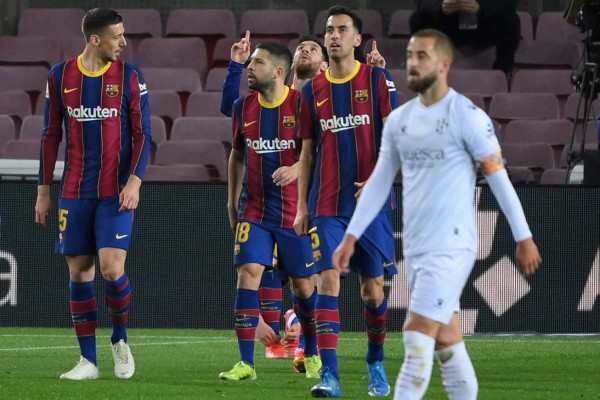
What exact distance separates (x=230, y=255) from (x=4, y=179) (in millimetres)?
2119

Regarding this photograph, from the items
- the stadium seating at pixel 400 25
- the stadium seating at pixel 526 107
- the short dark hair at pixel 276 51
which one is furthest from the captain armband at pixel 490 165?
the stadium seating at pixel 400 25

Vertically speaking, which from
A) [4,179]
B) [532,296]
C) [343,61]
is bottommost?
[532,296]

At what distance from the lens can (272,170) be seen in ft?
27.8

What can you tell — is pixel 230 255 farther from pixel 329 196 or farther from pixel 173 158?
pixel 329 196

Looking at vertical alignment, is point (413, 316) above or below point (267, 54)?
below

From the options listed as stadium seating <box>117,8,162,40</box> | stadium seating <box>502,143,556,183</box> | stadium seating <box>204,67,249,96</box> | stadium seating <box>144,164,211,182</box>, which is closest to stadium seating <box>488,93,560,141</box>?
stadium seating <box>502,143,556,183</box>

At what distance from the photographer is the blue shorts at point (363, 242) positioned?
7539 mm

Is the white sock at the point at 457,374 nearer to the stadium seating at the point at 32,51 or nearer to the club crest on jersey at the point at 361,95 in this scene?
the club crest on jersey at the point at 361,95

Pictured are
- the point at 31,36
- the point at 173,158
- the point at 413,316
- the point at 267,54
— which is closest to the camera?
the point at 413,316

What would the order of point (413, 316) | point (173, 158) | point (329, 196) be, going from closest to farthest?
point (413, 316)
point (329, 196)
point (173, 158)

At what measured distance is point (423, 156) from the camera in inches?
222

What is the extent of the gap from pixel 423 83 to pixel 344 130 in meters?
2.04

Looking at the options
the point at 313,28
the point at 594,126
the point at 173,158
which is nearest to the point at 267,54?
→ the point at 173,158

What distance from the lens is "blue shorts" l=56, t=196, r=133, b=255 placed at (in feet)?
26.6
